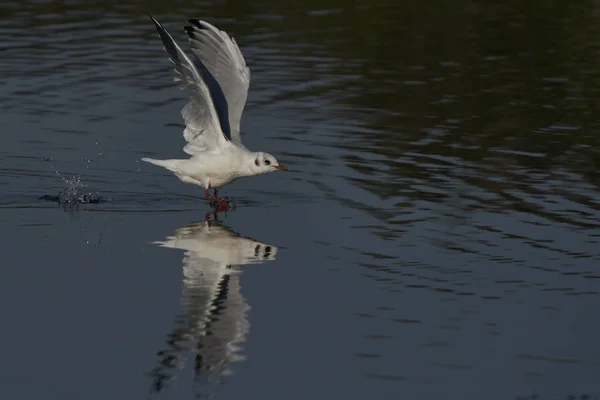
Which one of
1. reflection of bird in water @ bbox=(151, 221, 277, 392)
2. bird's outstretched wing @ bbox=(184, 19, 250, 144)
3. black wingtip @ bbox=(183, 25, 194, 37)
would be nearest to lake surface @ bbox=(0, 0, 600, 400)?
reflection of bird in water @ bbox=(151, 221, 277, 392)

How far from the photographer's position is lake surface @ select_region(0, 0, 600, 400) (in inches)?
331

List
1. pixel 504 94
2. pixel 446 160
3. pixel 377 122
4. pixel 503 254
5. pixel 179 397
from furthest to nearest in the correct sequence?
1. pixel 504 94
2. pixel 377 122
3. pixel 446 160
4. pixel 503 254
5. pixel 179 397

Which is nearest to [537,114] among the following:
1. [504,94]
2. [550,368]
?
[504,94]

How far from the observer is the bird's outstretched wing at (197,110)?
39.1 feet

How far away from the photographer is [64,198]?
12.8 metres

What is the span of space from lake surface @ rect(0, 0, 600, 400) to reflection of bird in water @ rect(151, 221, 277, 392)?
0.02 meters

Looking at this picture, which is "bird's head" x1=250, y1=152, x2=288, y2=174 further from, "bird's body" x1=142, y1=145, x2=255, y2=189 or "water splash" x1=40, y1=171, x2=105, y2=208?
"water splash" x1=40, y1=171, x2=105, y2=208

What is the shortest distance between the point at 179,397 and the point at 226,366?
544 millimetres

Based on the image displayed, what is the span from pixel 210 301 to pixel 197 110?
3.33 meters

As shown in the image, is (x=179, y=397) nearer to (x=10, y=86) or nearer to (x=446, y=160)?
(x=446, y=160)

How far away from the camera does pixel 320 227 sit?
11773mm

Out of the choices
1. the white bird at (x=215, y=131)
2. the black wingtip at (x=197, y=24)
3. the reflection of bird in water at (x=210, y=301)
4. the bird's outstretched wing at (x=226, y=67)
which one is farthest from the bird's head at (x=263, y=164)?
the black wingtip at (x=197, y=24)

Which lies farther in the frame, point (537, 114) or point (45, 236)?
point (537, 114)

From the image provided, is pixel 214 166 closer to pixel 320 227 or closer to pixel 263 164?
pixel 263 164
